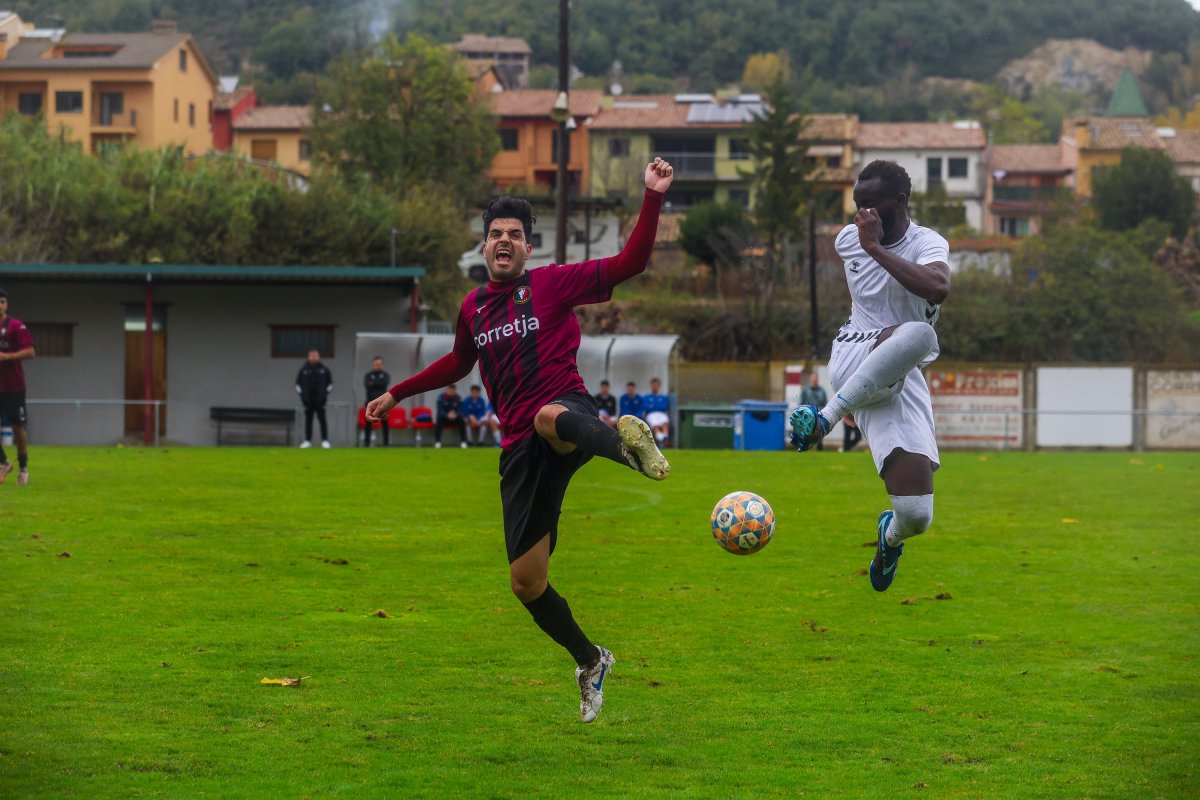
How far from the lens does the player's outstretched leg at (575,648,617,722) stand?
25.6 feet

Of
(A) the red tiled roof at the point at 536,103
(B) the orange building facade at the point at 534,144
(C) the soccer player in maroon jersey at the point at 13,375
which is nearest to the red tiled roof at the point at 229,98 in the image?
(A) the red tiled roof at the point at 536,103

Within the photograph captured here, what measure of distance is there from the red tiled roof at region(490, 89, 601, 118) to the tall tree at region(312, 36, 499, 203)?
20.3m

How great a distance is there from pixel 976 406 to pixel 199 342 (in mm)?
20270

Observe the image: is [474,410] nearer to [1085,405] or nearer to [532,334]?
[1085,405]

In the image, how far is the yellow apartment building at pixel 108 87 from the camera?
281 ft

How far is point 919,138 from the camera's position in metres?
109

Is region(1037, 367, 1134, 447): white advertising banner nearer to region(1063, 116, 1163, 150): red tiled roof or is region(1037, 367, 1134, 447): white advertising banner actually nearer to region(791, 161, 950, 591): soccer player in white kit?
region(791, 161, 950, 591): soccer player in white kit

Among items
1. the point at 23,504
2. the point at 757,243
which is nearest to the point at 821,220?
the point at 757,243

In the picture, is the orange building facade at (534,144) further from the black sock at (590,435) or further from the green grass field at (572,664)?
the black sock at (590,435)

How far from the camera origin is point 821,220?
91.0 m

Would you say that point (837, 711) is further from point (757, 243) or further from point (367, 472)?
point (757, 243)

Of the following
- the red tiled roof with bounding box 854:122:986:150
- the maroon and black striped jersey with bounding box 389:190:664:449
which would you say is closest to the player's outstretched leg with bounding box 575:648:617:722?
the maroon and black striped jersey with bounding box 389:190:664:449

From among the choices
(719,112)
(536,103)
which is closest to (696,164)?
(719,112)

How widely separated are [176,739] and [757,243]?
2343 inches
